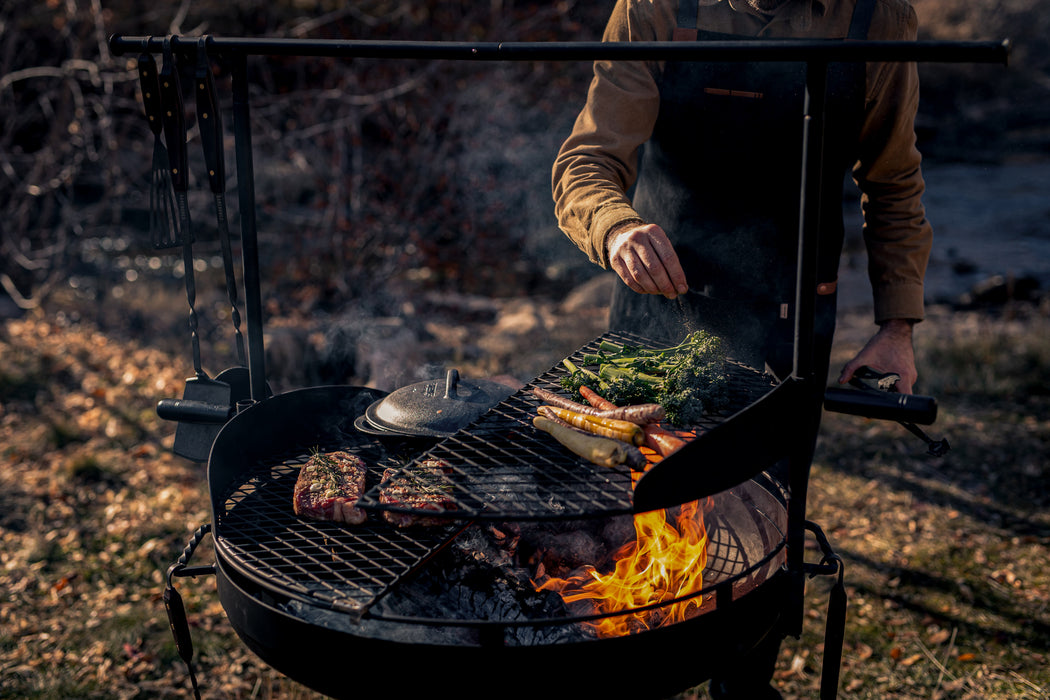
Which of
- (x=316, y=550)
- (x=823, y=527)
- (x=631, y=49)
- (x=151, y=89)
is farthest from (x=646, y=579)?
(x=823, y=527)

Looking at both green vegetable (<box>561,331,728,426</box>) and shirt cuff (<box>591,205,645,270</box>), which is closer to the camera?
green vegetable (<box>561,331,728,426</box>)

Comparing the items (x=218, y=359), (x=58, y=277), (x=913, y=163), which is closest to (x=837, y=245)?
(x=913, y=163)

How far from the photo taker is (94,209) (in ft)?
27.2

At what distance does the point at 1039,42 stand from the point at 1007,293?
51.2 feet

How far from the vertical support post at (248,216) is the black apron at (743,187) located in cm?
162

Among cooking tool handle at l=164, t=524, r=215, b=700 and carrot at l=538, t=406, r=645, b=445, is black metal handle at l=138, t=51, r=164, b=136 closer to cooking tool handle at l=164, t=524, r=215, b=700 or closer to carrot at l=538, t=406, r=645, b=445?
cooking tool handle at l=164, t=524, r=215, b=700

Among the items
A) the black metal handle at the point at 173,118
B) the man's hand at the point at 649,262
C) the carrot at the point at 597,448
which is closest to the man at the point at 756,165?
the man's hand at the point at 649,262

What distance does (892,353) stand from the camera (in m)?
2.86

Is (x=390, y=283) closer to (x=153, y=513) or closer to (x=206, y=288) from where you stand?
(x=206, y=288)

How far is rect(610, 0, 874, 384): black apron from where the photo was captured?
2.94 meters

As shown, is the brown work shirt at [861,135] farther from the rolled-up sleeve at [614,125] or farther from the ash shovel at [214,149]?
the ash shovel at [214,149]

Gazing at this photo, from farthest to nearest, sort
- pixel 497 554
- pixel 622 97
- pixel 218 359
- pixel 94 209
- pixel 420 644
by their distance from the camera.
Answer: pixel 94 209 < pixel 218 359 < pixel 622 97 < pixel 497 554 < pixel 420 644

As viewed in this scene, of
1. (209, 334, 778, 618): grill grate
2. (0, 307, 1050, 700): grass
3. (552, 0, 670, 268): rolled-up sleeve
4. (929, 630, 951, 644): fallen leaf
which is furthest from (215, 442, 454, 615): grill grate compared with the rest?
(929, 630, 951, 644): fallen leaf

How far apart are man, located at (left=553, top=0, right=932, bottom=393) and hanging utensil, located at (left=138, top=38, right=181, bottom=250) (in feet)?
4.78
